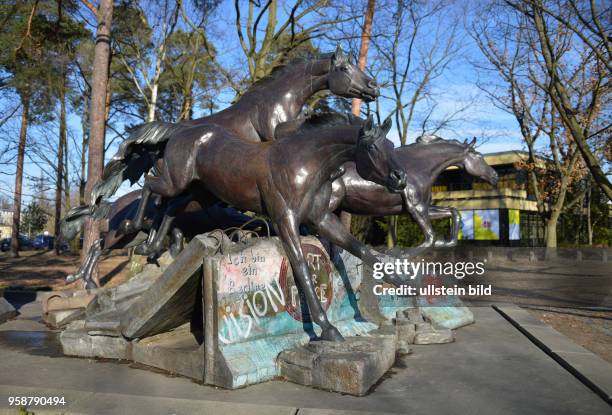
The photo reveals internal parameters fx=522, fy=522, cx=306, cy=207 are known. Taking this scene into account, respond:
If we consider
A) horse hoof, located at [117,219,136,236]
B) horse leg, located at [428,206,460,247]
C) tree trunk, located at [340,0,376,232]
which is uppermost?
tree trunk, located at [340,0,376,232]

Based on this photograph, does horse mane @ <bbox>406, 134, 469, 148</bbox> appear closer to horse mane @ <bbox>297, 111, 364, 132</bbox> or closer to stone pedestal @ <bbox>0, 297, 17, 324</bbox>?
horse mane @ <bbox>297, 111, 364, 132</bbox>

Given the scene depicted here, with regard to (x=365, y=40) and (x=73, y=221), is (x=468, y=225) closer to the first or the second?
(x=365, y=40)

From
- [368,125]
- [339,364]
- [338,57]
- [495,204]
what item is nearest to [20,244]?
[495,204]

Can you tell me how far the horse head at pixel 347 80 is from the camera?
6.71 metres

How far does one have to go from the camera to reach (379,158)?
488 cm

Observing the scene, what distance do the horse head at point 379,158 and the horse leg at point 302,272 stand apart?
42.6 inches

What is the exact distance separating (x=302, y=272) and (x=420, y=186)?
3.83 metres

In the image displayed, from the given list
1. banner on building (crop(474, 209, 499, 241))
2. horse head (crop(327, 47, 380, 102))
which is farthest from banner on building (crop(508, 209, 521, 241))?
horse head (crop(327, 47, 380, 102))

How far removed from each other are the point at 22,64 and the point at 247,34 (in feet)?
32.8

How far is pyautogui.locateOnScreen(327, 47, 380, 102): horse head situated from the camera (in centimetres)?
671

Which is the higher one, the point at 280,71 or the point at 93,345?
the point at 280,71

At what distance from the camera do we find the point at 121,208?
9.38 m

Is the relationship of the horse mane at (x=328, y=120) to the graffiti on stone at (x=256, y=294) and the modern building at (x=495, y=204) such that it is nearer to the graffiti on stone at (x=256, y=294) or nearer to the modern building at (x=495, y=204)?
the graffiti on stone at (x=256, y=294)

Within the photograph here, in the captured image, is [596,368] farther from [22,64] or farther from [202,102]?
[22,64]
